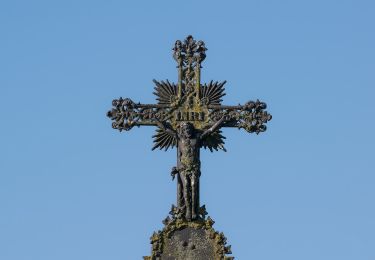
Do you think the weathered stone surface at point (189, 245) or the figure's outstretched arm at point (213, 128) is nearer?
the weathered stone surface at point (189, 245)

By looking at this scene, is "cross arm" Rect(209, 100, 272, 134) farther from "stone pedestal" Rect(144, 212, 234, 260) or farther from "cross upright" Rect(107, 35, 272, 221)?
"stone pedestal" Rect(144, 212, 234, 260)

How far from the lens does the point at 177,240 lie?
3169 cm

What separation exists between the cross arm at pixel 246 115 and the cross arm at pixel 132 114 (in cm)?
117

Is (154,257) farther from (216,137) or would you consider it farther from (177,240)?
(216,137)

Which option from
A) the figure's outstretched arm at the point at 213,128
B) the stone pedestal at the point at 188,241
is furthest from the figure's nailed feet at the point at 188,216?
the figure's outstretched arm at the point at 213,128

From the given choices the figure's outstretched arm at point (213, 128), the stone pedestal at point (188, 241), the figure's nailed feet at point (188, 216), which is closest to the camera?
the stone pedestal at point (188, 241)

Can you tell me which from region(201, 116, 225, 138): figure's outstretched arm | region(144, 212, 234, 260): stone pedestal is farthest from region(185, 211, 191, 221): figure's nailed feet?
region(201, 116, 225, 138): figure's outstretched arm

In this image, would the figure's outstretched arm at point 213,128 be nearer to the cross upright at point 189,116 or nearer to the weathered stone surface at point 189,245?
the cross upright at point 189,116

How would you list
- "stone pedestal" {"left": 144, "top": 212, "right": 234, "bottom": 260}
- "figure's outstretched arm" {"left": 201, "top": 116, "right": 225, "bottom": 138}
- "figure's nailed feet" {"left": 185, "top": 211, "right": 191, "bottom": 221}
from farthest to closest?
"figure's outstretched arm" {"left": 201, "top": 116, "right": 225, "bottom": 138}, "figure's nailed feet" {"left": 185, "top": 211, "right": 191, "bottom": 221}, "stone pedestal" {"left": 144, "top": 212, "right": 234, "bottom": 260}

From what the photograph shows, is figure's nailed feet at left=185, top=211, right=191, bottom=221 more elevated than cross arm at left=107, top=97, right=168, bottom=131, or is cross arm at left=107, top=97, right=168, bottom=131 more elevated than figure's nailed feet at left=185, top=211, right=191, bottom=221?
cross arm at left=107, top=97, right=168, bottom=131

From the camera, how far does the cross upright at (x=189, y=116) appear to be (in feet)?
105

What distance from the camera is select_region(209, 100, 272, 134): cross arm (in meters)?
32.7

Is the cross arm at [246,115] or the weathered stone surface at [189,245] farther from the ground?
the cross arm at [246,115]

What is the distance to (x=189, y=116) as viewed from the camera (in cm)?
3272
